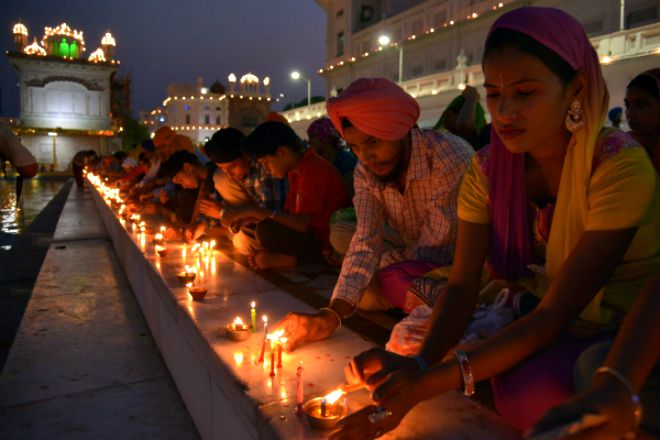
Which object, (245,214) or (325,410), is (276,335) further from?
(245,214)

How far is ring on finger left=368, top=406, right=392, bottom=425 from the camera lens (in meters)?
1.33

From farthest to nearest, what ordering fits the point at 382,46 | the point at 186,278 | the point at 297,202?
the point at 382,46
the point at 297,202
the point at 186,278

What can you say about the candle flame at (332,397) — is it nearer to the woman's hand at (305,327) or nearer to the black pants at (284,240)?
the woman's hand at (305,327)

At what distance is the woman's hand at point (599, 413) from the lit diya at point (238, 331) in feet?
4.83

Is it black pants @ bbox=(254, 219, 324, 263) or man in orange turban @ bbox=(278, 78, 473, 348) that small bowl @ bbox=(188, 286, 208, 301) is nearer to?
man in orange turban @ bbox=(278, 78, 473, 348)

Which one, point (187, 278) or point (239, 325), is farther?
point (187, 278)

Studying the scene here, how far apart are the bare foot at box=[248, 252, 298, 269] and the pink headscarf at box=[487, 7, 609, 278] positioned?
8.44ft

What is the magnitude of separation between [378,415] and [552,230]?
818 mm

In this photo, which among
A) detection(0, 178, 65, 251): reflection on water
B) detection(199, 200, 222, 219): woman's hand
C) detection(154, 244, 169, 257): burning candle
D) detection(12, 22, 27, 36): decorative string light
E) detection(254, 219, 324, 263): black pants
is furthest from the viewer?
detection(12, 22, 27, 36): decorative string light

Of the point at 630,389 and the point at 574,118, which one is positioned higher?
the point at 574,118

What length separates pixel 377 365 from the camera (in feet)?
5.03

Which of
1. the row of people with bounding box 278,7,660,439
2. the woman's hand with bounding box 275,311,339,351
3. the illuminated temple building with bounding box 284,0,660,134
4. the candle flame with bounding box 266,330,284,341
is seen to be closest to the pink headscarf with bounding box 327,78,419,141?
the row of people with bounding box 278,7,660,439

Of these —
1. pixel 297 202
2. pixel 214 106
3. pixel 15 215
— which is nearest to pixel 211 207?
→ pixel 297 202

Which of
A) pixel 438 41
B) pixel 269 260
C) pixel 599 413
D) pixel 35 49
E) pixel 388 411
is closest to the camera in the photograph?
pixel 599 413
